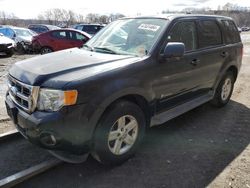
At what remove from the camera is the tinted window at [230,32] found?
558cm

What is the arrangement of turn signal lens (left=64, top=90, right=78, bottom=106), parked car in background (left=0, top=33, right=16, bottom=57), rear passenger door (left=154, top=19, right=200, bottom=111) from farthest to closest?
parked car in background (left=0, top=33, right=16, bottom=57)
rear passenger door (left=154, top=19, right=200, bottom=111)
turn signal lens (left=64, top=90, right=78, bottom=106)

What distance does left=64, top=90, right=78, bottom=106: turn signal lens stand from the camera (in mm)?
2879

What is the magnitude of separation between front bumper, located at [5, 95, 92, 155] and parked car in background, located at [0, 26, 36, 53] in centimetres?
1339

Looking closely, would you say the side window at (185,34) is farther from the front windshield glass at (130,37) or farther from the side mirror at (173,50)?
the side mirror at (173,50)

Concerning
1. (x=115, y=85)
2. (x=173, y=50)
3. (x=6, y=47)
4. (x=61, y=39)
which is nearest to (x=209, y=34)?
(x=173, y=50)

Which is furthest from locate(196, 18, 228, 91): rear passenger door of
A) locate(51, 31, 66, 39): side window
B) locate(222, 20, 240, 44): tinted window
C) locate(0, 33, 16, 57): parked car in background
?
locate(0, 33, 16, 57): parked car in background

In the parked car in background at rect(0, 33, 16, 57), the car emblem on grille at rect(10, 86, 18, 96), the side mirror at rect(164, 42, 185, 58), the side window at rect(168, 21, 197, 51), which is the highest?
the side window at rect(168, 21, 197, 51)

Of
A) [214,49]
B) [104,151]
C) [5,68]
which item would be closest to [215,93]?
[214,49]

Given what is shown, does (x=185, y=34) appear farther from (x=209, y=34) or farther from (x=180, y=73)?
(x=209, y=34)

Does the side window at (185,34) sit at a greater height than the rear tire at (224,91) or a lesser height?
greater

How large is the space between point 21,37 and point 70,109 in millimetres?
15131

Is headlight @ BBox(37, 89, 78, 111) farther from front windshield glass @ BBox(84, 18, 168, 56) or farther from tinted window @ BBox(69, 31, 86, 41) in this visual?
tinted window @ BBox(69, 31, 86, 41)

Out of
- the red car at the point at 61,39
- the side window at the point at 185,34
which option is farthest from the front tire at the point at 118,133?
the red car at the point at 61,39

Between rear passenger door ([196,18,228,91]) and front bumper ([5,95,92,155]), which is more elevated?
rear passenger door ([196,18,228,91])
